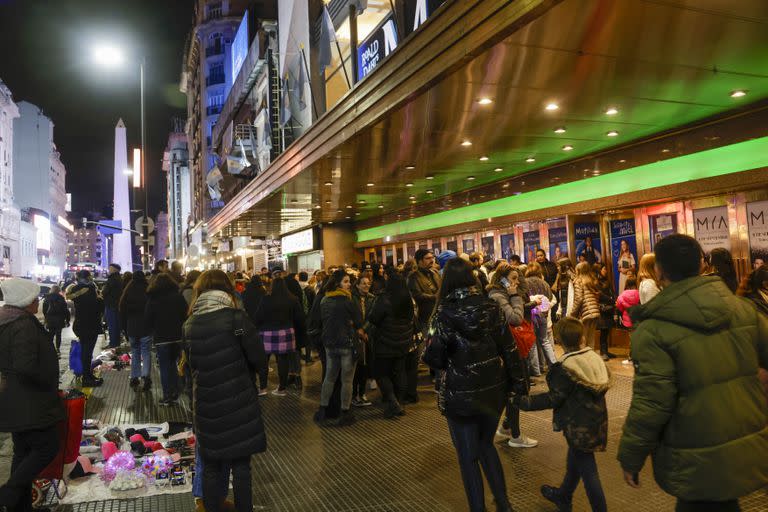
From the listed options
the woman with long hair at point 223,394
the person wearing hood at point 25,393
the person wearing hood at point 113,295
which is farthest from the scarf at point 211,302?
the person wearing hood at point 113,295

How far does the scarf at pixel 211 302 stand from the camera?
3910 millimetres

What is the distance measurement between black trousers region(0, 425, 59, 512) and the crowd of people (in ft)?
0.04

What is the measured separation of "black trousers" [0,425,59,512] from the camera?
4031mm

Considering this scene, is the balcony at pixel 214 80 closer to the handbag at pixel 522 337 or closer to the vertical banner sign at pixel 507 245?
the vertical banner sign at pixel 507 245

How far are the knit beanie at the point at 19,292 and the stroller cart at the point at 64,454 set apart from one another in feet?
2.70

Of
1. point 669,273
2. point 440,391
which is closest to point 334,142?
point 440,391

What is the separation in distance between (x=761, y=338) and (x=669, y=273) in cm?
50

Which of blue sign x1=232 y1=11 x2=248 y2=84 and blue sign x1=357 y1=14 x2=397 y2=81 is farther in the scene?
blue sign x1=232 y1=11 x2=248 y2=84

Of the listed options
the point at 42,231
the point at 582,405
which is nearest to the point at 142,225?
the point at 582,405

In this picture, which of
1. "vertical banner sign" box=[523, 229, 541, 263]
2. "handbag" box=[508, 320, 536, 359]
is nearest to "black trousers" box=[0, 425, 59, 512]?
"handbag" box=[508, 320, 536, 359]

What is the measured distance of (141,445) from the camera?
5781 millimetres

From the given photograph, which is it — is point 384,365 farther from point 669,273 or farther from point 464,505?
point 669,273

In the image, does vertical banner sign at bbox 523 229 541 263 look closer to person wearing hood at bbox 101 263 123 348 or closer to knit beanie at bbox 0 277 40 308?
person wearing hood at bbox 101 263 123 348

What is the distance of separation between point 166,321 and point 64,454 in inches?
149
